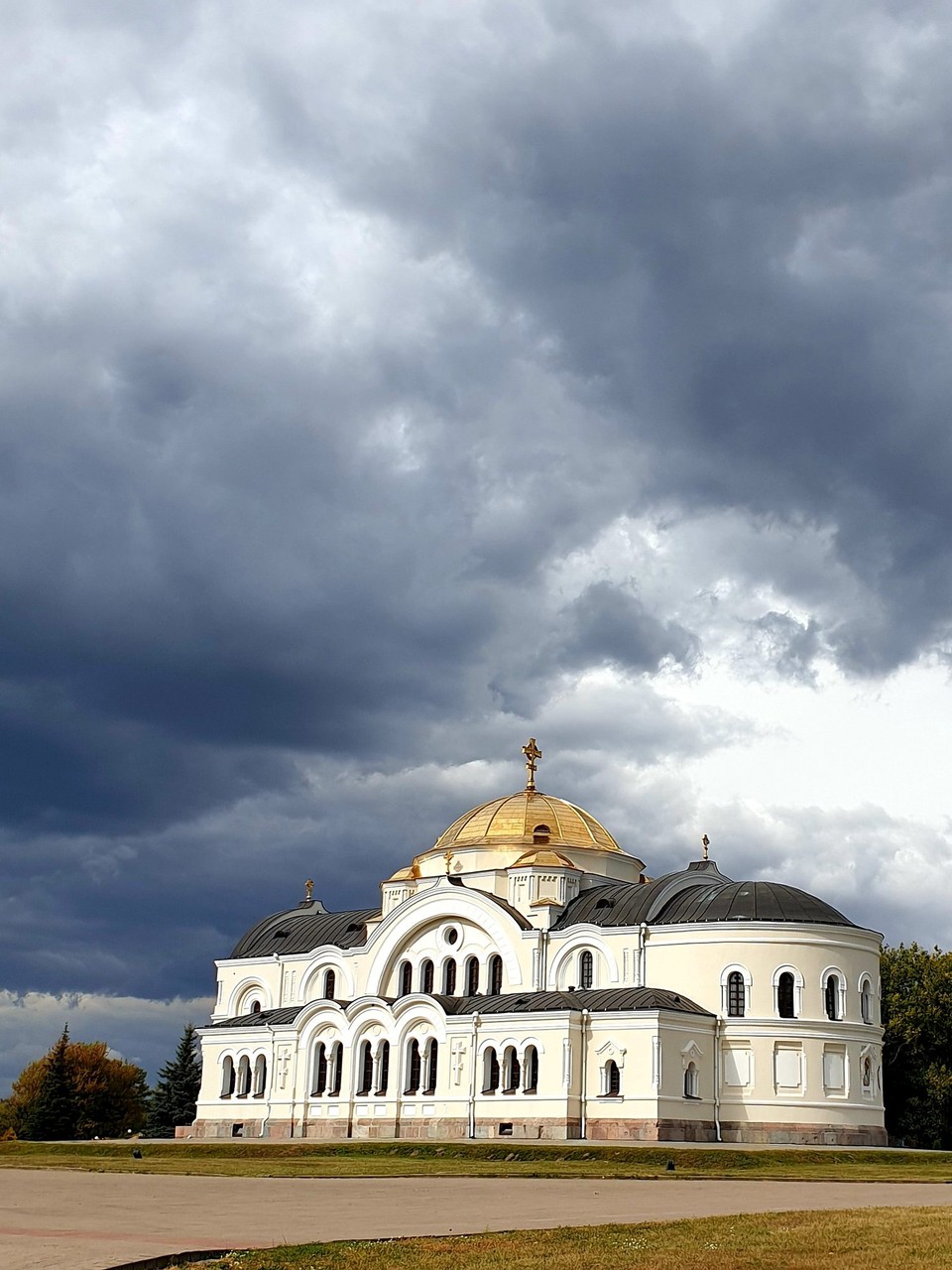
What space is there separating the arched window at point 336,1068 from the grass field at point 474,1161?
978 cm

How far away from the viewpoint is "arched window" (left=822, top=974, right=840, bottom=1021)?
191 feet

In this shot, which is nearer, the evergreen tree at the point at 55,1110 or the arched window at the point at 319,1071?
the arched window at the point at 319,1071

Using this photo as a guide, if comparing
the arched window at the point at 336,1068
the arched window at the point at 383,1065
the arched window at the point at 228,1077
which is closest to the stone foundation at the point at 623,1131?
the arched window at the point at 383,1065

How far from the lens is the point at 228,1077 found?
68.4 metres

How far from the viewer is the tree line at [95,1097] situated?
72062 millimetres

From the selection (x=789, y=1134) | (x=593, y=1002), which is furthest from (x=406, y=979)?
(x=789, y=1134)

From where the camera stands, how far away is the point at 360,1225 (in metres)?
19.0

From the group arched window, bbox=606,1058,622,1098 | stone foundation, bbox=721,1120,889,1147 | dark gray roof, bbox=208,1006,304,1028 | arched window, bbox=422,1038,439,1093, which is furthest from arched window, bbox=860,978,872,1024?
dark gray roof, bbox=208,1006,304,1028

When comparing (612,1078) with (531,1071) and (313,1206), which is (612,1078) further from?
(313,1206)

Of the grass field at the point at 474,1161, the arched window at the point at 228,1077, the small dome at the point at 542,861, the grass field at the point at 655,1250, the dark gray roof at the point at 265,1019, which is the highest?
the small dome at the point at 542,861

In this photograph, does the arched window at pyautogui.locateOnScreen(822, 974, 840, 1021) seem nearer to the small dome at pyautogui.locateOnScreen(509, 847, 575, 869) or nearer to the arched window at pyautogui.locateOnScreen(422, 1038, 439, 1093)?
the small dome at pyautogui.locateOnScreen(509, 847, 575, 869)

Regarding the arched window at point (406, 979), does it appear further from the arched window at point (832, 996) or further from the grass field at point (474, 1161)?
the arched window at point (832, 996)

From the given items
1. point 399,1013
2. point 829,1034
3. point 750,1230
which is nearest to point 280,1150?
point 399,1013

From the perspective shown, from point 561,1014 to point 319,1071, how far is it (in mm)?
14393
